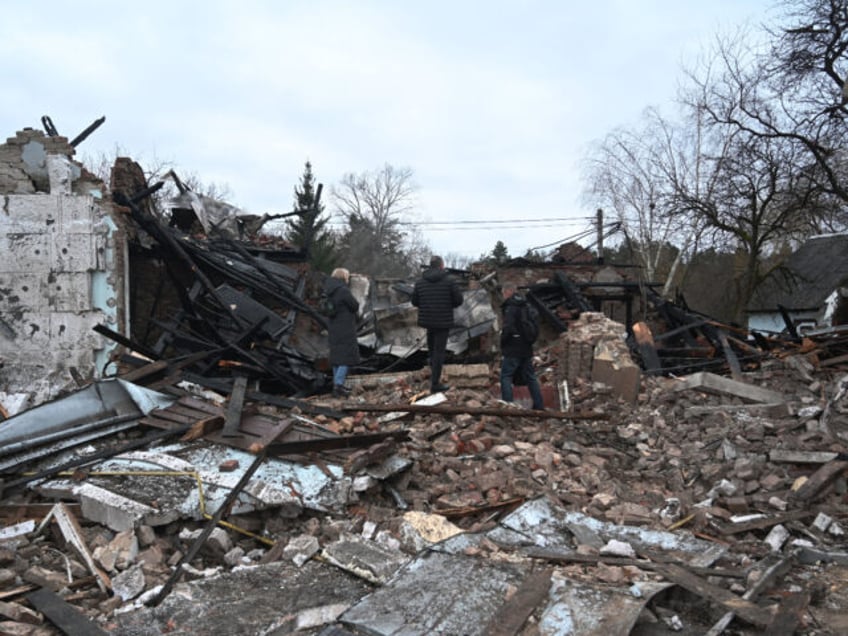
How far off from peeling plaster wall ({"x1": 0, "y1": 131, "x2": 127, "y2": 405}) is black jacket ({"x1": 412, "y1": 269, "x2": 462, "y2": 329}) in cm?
459

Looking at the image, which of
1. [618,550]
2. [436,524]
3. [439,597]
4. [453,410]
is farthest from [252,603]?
[453,410]

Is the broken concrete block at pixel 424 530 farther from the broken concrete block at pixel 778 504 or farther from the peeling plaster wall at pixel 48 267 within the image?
the peeling plaster wall at pixel 48 267

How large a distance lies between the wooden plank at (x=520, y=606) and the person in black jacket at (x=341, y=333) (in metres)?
4.77

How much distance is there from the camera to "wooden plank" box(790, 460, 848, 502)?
198 inches

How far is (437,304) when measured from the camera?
7.70 m

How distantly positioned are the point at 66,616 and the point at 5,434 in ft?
8.60

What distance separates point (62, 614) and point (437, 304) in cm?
512

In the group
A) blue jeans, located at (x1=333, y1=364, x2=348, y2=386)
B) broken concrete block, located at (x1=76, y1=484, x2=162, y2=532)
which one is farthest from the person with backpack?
broken concrete block, located at (x1=76, y1=484, x2=162, y2=532)

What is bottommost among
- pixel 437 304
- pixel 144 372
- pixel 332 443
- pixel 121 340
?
pixel 332 443

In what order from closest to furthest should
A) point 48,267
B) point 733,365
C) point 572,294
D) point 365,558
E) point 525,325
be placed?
point 365,558 → point 525,325 → point 48,267 → point 733,365 → point 572,294

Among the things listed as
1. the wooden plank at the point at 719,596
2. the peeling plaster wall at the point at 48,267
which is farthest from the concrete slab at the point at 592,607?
the peeling plaster wall at the point at 48,267

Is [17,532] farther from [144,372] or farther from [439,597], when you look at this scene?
[439,597]

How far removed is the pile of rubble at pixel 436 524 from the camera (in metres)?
3.37

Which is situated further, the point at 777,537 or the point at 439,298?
the point at 439,298
